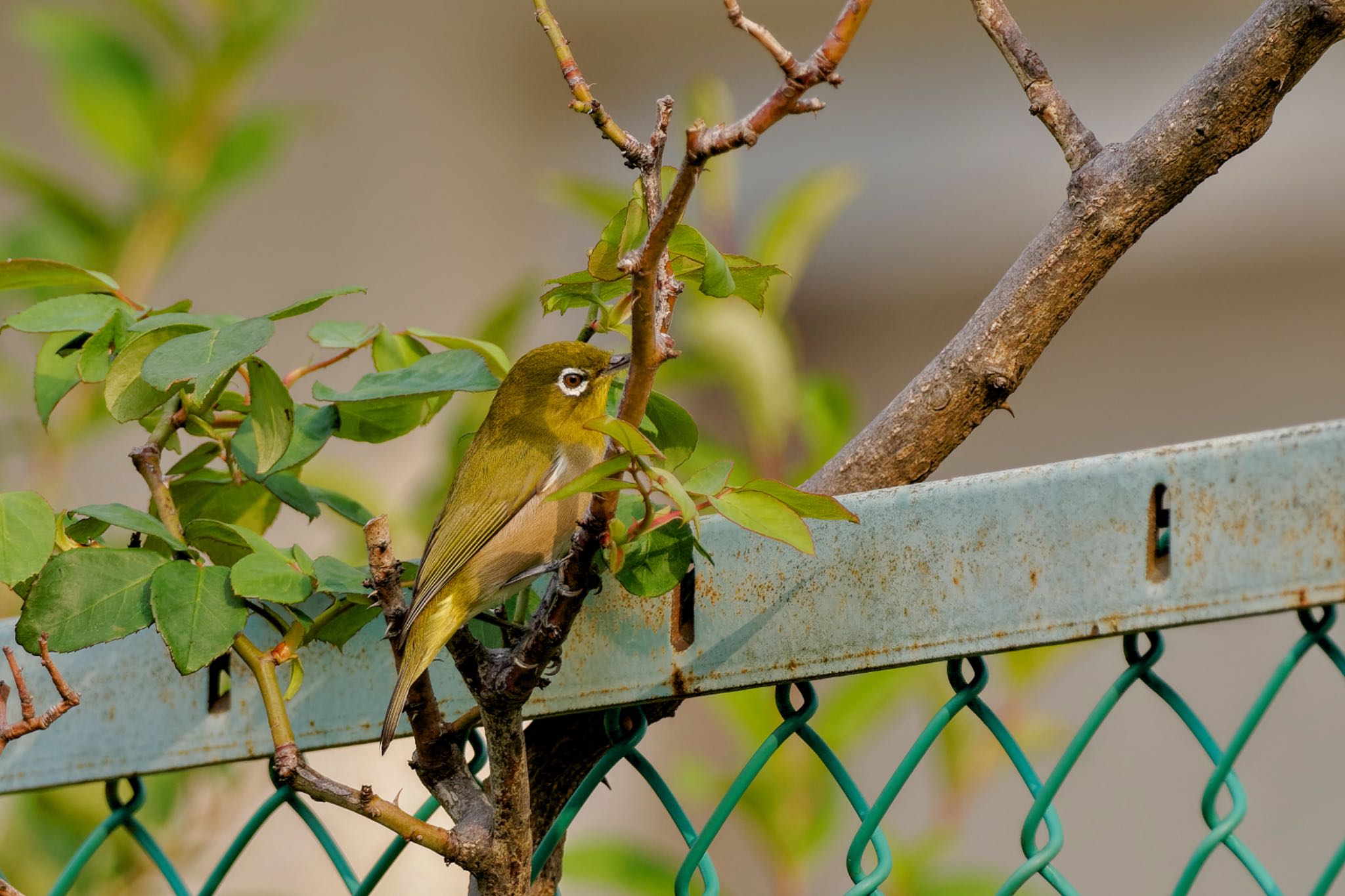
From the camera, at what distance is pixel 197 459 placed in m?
1.34

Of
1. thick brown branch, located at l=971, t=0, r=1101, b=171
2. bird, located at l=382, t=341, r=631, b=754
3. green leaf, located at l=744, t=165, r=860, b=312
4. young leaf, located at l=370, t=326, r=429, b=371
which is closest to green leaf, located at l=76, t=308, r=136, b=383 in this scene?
young leaf, located at l=370, t=326, r=429, b=371

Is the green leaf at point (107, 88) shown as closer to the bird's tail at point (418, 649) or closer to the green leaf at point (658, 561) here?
the bird's tail at point (418, 649)

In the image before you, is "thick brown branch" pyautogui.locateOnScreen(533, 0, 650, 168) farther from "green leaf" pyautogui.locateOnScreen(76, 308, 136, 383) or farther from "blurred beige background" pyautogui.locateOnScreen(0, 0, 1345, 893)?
"blurred beige background" pyautogui.locateOnScreen(0, 0, 1345, 893)

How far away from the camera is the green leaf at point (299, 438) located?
1250 millimetres

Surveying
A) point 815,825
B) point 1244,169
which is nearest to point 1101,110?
point 1244,169

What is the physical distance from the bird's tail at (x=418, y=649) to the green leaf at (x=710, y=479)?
0.71 ft

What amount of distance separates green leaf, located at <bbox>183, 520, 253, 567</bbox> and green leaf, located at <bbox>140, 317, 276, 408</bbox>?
12 centimetres

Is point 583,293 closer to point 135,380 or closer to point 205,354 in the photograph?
point 205,354

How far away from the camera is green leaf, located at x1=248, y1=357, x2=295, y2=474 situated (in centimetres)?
119

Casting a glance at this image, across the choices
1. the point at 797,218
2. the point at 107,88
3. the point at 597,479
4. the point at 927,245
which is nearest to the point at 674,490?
the point at 597,479

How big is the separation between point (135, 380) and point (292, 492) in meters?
0.21

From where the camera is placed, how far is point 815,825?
95.5 inches

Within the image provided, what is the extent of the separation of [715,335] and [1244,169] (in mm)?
2875

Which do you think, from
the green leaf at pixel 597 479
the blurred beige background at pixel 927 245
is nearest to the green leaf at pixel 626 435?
the green leaf at pixel 597 479
